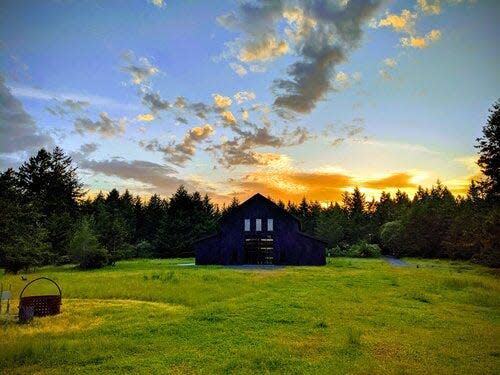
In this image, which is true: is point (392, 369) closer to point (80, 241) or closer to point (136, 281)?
point (136, 281)

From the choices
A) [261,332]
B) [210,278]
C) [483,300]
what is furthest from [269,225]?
[261,332]

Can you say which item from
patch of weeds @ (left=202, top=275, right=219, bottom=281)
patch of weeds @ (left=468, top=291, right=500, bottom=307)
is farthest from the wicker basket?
patch of weeds @ (left=468, top=291, right=500, bottom=307)

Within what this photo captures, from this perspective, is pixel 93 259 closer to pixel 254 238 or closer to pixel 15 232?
pixel 15 232

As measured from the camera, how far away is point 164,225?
283 feet

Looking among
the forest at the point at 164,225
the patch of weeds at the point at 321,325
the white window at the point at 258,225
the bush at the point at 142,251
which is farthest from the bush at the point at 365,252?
the patch of weeds at the point at 321,325

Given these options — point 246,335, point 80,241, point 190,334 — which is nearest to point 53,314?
point 190,334

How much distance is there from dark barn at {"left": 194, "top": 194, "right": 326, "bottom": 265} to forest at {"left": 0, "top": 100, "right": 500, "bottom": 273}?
15.1 meters

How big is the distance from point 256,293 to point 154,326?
9268mm

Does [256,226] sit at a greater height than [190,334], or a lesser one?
greater

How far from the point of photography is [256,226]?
5447 cm

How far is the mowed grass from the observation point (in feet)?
38.6

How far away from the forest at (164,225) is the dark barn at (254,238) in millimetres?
15073

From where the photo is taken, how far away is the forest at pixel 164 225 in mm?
43844

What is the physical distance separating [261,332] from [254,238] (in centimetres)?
3924
